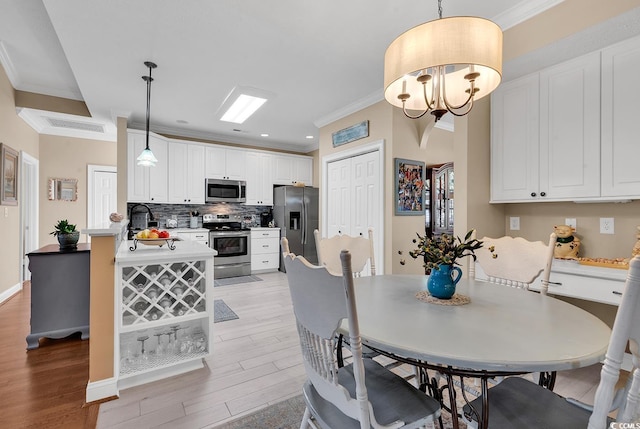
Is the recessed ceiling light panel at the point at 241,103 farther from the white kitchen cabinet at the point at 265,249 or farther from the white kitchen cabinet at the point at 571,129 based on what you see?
the white kitchen cabinet at the point at 571,129

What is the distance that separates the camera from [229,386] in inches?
80.8

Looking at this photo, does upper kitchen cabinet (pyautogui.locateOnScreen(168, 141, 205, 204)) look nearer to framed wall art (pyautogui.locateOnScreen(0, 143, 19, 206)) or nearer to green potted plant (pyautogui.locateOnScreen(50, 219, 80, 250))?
framed wall art (pyautogui.locateOnScreen(0, 143, 19, 206))

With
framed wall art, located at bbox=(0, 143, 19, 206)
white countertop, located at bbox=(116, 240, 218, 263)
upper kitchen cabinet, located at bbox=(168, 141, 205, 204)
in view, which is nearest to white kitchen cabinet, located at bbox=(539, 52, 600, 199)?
white countertop, located at bbox=(116, 240, 218, 263)

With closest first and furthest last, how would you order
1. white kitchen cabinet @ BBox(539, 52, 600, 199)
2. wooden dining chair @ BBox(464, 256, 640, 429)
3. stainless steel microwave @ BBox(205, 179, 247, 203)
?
wooden dining chair @ BBox(464, 256, 640, 429) → white kitchen cabinet @ BBox(539, 52, 600, 199) → stainless steel microwave @ BBox(205, 179, 247, 203)

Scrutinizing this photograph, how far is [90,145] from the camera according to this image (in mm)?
5633

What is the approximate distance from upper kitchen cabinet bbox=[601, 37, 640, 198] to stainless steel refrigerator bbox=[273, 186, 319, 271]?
433 centimetres

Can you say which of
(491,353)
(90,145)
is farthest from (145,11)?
(90,145)

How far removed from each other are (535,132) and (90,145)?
6.81m

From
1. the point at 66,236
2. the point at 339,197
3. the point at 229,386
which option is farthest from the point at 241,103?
the point at 229,386

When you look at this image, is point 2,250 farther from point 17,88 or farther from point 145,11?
point 145,11

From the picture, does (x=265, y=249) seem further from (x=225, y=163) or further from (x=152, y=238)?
(x=152, y=238)

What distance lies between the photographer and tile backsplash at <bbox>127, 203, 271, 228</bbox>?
5297mm

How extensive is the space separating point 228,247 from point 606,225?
4877mm

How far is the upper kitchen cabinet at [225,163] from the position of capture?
5.43 meters
